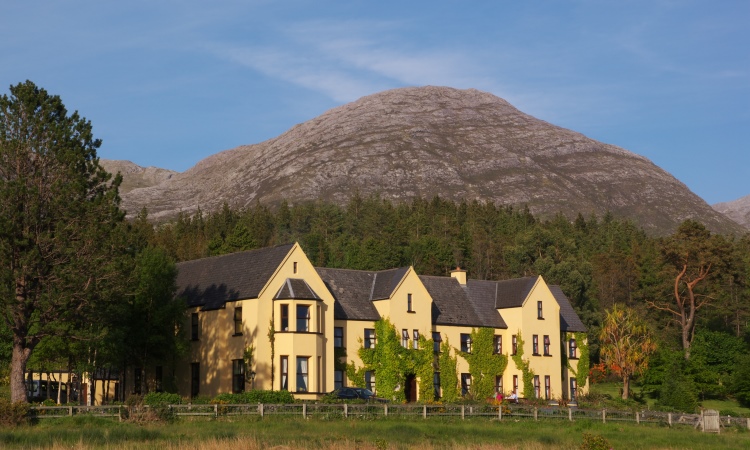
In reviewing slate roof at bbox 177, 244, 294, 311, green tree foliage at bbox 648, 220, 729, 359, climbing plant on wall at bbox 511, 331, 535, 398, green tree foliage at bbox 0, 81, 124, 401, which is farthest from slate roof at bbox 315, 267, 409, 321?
green tree foliage at bbox 648, 220, 729, 359

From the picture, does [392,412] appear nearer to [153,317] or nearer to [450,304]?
[153,317]

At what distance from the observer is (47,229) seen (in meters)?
46.2

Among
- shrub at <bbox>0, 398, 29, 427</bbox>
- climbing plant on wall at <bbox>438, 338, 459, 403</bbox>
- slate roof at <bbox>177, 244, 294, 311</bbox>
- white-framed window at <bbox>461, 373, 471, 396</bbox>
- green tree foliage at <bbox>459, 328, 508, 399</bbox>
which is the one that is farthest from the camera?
green tree foliage at <bbox>459, 328, 508, 399</bbox>

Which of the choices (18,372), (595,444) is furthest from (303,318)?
(595,444)

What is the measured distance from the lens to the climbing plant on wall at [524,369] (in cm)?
6919

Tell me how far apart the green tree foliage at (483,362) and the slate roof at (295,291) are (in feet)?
46.3

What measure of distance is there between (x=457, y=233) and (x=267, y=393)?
310ft

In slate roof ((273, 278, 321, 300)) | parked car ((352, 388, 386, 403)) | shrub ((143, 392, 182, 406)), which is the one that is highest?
slate roof ((273, 278, 321, 300))

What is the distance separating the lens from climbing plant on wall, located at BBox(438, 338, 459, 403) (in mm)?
66000

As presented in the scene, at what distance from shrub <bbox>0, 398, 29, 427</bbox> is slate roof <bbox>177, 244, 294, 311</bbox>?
19.6 m

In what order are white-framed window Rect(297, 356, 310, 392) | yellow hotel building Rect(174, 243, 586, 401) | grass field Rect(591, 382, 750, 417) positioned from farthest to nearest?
1. grass field Rect(591, 382, 750, 417)
2. yellow hotel building Rect(174, 243, 586, 401)
3. white-framed window Rect(297, 356, 310, 392)

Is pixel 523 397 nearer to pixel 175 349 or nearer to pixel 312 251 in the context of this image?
pixel 175 349

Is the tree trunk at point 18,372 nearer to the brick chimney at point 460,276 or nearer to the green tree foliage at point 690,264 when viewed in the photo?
the brick chimney at point 460,276

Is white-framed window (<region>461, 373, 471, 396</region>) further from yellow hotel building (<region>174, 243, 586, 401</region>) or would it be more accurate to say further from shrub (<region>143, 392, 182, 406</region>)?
shrub (<region>143, 392, 182, 406</region>)
